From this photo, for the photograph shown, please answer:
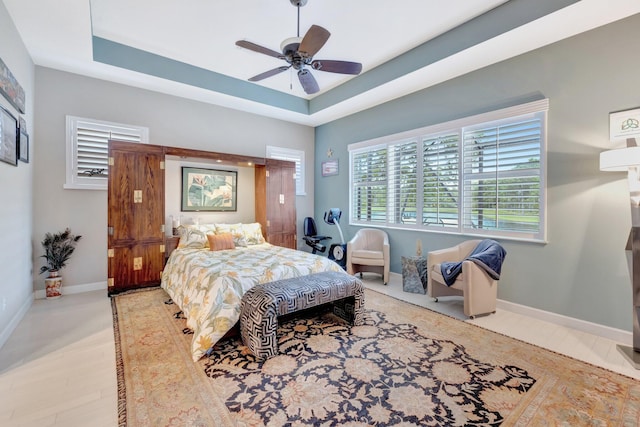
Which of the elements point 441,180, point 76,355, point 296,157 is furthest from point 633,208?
point 296,157

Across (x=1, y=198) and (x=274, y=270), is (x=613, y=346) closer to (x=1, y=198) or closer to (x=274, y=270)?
(x=274, y=270)

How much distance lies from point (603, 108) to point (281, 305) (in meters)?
3.74

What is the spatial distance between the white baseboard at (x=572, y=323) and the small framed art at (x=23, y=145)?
5.88 m

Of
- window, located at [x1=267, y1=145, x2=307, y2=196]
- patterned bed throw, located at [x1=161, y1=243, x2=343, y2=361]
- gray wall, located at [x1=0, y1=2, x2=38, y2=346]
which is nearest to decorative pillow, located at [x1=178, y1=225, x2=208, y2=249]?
patterned bed throw, located at [x1=161, y1=243, x2=343, y2=361]

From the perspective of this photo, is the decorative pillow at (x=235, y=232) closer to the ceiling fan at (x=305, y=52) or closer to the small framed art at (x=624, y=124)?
the ceiling fan at (x=305, y=52)

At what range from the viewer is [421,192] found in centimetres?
464

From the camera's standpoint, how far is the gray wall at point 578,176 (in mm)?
2807

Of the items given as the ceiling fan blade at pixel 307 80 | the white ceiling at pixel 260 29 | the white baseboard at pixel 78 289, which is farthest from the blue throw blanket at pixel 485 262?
the white baseboard at pixel 78 289

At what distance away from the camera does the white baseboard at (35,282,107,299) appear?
3.84 metres

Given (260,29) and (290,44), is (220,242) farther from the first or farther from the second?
(260,29)

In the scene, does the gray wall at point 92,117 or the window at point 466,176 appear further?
the gray wall at point 92,117

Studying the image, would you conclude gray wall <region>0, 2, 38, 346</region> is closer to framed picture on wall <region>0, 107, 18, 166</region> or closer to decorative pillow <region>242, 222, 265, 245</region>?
framed picture on wall <region>0, 107, 18, 166</region>

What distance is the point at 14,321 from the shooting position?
9.77ft

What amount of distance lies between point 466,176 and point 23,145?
18.1ft
